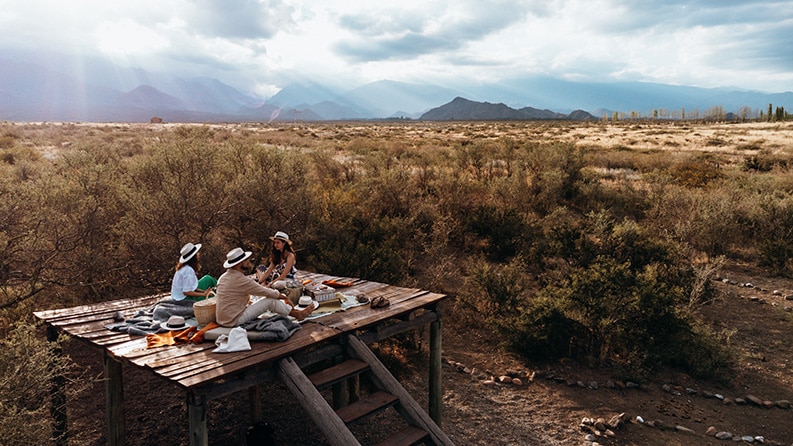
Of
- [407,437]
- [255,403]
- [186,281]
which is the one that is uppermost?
[186,281]

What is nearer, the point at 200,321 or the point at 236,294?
the point at 236,294

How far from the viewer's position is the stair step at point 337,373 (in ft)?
15.3

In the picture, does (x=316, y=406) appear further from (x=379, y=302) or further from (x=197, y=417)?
(x=379, y=302)

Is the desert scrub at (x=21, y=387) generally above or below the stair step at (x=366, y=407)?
above

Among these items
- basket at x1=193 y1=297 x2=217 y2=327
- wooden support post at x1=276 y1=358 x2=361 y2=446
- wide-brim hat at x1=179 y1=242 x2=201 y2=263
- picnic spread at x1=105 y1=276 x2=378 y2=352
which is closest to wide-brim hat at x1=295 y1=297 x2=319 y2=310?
picnic spread at x1=105 y1=276 x2=378 y2=352

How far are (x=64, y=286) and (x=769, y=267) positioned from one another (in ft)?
49.7

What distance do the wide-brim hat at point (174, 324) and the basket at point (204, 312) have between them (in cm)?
18

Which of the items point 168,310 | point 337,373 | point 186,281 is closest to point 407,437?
point 337,373

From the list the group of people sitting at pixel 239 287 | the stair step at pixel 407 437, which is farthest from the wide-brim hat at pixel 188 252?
the stair step at pixel 407 437

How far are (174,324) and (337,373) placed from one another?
173 cm

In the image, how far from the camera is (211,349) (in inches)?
179

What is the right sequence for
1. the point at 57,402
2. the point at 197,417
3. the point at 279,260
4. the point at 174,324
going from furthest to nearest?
1. the point at 279,260
2. the point at 57,402
3. the point at 174,324
4. the point at 197,417

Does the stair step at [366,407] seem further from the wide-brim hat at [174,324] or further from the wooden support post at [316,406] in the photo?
the wide-brim hat at [174,324]

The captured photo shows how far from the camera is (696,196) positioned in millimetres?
13945
